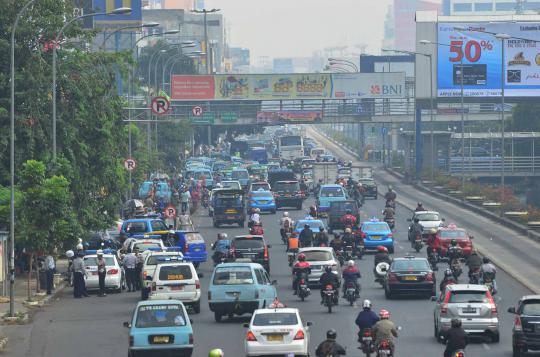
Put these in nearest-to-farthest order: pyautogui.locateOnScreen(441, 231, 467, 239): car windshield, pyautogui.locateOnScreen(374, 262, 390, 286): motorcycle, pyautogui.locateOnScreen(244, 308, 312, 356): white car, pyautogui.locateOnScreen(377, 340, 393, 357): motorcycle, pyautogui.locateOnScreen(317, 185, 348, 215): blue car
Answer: pyautogui.locateOnScreen(377, 340, 393, 357): motorcycle
pyautogui.locateOnScreen(244, 308, 312, 356): white car
pyautogui.locateOnScreen(374, 262, 390, 286): motorcycle
pyautogui.locateOnScreen(441, 231, 467, 239): car windshield
pyautogui.locateOnScreen(317, 185, 348, 215): blue car

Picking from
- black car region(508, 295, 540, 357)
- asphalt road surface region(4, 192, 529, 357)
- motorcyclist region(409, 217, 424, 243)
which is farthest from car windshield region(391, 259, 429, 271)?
motorcyclist region(409, 217, 424, 243)

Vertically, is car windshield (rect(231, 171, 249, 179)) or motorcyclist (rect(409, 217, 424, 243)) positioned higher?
car windshield (rect(231, 171, 249, 179))

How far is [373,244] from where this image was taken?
60562 mm

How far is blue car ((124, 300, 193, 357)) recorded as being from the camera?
102 ft

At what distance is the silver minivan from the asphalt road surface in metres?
0.37

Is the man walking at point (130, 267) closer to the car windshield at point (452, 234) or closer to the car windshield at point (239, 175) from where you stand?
the car windshield at point (452, 234)

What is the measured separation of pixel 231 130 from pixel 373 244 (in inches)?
4326

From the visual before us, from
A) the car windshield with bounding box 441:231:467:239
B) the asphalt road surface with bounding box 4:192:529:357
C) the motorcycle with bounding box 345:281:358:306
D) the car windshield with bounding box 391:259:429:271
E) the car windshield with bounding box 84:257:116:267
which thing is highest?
the car windshield with bounding box 391:259:429:271

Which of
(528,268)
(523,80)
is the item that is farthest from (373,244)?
(523,80)

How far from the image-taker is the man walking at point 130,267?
160 ft

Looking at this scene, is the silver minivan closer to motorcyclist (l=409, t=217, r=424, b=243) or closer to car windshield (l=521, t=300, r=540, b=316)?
car windshield (l=521, t=300, r=540, b=316)

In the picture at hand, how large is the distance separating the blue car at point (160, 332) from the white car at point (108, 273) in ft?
57.8

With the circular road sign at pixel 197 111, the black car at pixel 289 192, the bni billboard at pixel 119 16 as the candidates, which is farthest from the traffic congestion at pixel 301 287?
the bni billboard at pixel 119 16

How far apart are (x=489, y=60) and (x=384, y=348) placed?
284 ft
